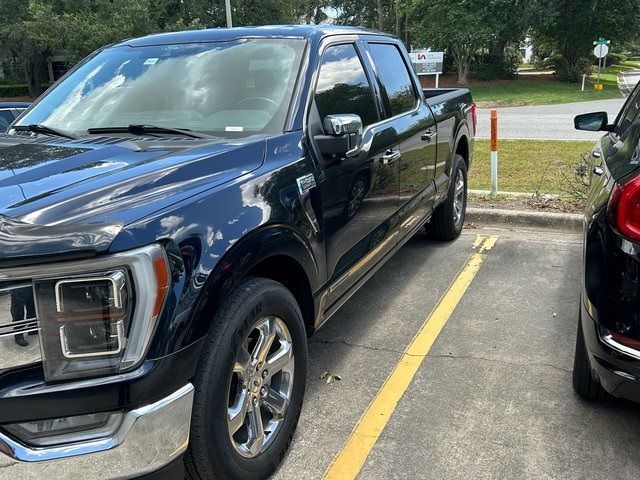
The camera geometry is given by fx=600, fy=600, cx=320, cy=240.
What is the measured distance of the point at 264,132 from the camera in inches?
116

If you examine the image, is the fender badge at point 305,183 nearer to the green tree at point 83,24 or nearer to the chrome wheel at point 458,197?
the chrome wheel at point 458,197

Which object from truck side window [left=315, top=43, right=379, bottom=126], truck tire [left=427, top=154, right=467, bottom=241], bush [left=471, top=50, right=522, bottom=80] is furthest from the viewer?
bush [left=471, top=50, right=522, bottom=80]

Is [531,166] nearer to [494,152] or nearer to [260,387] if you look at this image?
[494,152]

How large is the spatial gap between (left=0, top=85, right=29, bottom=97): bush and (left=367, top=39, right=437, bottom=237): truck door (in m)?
42.5

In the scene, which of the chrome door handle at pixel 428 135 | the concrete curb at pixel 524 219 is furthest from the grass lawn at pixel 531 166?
the chrome door handle at pixel 428 135

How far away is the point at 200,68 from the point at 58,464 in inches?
88.6

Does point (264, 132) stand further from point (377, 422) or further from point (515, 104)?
point (515, 104)

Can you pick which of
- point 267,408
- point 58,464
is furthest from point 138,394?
point 267,408

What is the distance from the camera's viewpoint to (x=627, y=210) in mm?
2371

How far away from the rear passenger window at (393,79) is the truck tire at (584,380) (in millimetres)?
2017

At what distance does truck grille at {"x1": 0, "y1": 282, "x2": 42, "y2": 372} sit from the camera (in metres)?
1.77

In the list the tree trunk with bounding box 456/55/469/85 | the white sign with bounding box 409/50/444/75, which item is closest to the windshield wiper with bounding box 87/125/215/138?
the white sign with bounding box 409/50/444/75

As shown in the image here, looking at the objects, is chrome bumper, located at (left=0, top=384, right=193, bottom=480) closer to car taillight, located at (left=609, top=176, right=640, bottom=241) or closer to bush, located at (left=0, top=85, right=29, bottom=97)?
car taillight, located at (left=609, top=176, right=640, bottom=241)

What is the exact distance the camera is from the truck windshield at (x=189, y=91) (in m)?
3.11
